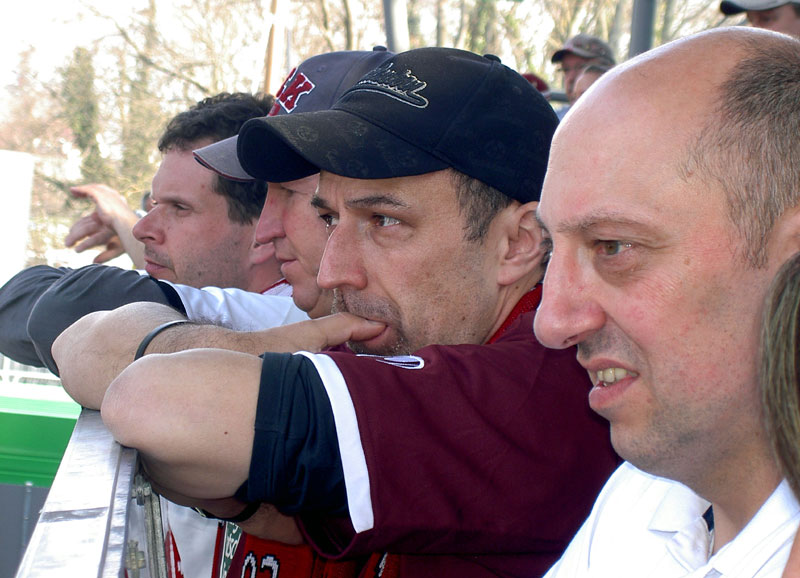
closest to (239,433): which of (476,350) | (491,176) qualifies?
(476,350)

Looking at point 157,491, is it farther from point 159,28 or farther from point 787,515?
point 159,28

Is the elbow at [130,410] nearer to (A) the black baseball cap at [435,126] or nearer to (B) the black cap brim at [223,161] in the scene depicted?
(A) the black baseball cap at [435,126]

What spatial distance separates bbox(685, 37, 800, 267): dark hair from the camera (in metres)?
1.13

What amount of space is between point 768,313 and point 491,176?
3.21ft

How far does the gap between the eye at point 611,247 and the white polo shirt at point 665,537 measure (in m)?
0.35

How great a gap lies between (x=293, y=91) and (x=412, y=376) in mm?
1351

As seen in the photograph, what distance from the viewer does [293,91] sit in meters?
2.64

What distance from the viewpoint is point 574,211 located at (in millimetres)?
1267

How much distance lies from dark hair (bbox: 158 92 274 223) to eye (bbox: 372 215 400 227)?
169 centimetres

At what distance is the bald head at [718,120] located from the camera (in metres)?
1.14

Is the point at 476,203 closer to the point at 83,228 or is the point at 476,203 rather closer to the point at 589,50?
the point at 83,228

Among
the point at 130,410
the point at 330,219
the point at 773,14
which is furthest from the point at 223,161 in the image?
the point at 773,14

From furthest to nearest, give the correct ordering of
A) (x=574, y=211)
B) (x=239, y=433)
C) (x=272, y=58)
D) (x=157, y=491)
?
1. (x=272, y=58)
2. (x=157, y=491)
3. (x=239, y=433)
4. (x=574, y=211)

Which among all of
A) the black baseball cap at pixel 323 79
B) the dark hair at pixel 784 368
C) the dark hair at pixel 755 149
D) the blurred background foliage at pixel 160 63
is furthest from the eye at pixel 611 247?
the blurred background foliage at pixel 160 63
